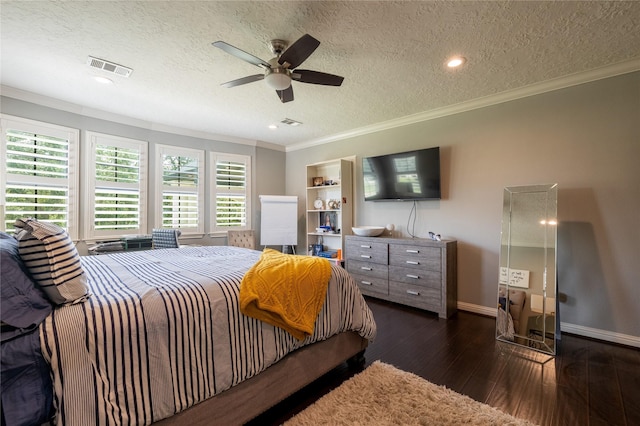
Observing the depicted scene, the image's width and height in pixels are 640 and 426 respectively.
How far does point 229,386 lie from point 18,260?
1.05m

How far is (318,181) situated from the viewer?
490cm

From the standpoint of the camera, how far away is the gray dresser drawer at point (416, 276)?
314cm

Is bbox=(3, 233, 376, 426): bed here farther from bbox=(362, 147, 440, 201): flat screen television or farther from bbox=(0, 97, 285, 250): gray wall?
bbox=(0, 97, 285, 250): gray wall

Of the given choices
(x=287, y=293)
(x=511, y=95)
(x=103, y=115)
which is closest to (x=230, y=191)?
(x=103, y=115)

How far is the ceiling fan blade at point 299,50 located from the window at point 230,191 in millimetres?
3115

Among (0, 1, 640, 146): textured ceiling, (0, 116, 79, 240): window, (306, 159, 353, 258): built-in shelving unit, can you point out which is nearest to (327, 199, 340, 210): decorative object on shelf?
(306, 159, 353, 258): built-in shelving unit

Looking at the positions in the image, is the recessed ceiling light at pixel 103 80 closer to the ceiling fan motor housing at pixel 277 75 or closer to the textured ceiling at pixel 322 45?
the textured ceiling at pixel 322 45

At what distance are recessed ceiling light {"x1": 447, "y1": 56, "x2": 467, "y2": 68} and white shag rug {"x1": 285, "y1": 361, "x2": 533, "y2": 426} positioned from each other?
8.68ft

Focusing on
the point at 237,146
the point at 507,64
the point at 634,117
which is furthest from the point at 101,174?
the point at 634,117

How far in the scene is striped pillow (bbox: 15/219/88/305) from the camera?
1.07 meters

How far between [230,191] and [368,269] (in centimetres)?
285

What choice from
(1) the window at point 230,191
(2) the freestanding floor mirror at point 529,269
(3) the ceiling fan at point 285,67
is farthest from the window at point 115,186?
(2) the freestanding floor mirror at point 529,269

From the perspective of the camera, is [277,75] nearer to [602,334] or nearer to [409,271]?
[409,271]

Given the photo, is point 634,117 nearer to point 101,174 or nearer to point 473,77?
point 473,77
